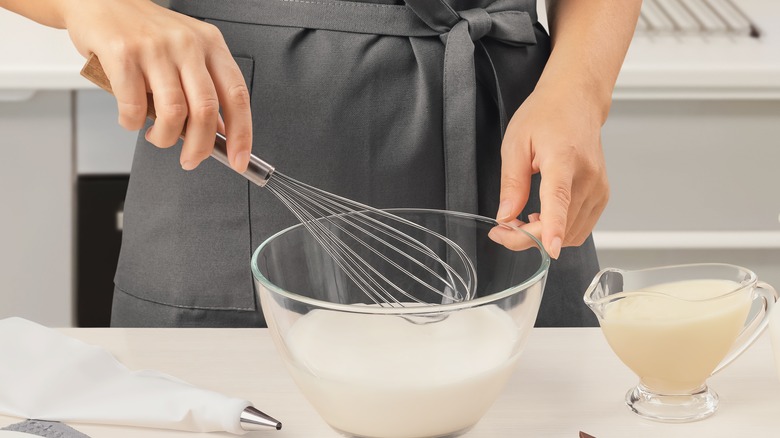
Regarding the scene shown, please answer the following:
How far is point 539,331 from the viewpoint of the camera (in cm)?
70

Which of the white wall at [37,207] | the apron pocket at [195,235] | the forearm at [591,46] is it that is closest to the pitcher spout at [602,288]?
the forearm at [591,46]

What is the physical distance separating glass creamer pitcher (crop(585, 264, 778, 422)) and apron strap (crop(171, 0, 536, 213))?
205mm

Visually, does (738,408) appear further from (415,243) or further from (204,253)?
(204,253)

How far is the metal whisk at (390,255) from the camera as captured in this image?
63cm

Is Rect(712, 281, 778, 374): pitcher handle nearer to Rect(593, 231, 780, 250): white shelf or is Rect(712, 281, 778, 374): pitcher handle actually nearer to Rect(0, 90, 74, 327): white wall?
Rect(593, 231, 780, 250): white shelf

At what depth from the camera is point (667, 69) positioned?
4.17 ft

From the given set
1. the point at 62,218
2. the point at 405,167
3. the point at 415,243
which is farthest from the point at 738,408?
the point at 62,218

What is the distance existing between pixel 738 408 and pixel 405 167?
325mm

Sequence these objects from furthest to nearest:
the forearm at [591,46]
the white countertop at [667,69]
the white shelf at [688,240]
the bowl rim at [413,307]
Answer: the white shelf at [688,240] < the white countertop at [667,69] < the forearm at [591,46] < the bowl rim at [413,307]

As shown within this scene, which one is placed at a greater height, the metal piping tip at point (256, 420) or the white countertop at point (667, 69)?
the white countertop at point (667, 69)

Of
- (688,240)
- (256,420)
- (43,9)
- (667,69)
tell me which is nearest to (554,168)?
(256,420)

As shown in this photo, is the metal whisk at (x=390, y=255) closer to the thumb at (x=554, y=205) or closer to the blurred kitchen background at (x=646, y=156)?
the thumb at (x=554, y=205)

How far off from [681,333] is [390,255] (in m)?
0.19

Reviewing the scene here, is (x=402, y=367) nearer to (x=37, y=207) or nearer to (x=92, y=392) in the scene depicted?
(x=92, y=392)
